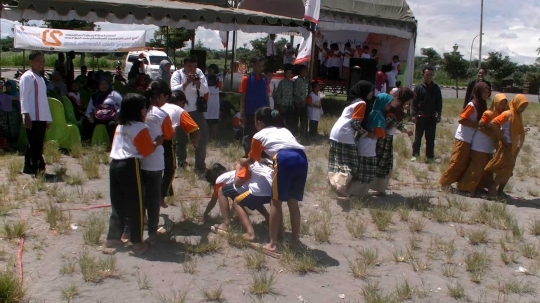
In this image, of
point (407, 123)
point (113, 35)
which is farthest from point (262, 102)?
point (113, 35)

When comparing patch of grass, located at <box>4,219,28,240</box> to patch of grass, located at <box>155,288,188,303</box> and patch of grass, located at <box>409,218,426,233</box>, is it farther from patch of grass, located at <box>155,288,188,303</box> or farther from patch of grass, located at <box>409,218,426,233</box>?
patch of grass, located at <box>409,218,426,233</box>

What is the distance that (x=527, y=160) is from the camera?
38.8 ft

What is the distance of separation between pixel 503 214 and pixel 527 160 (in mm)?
4857

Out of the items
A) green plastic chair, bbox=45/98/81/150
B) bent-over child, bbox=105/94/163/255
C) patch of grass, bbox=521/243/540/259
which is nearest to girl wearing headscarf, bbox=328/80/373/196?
patch of grass, bbox=521/243/540/259

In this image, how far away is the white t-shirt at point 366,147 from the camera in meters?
7.82

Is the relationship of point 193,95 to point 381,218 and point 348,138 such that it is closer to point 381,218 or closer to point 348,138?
point 348,138

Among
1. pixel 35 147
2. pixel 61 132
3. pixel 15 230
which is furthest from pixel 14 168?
pixel 15 230

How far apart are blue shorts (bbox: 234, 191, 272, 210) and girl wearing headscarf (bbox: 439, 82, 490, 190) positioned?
148 inches

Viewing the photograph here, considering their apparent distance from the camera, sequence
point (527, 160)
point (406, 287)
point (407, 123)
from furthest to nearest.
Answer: point (407, 123)
point (527, 160)
point (406, 287)

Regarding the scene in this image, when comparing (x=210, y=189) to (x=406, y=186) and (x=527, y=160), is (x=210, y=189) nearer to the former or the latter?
(x=406, y=186)

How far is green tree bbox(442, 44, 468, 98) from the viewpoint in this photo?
125 ft

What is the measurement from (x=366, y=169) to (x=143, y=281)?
3.77 metres

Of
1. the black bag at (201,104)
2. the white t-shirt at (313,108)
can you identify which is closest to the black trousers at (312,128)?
the white t-shirt at (313,108)

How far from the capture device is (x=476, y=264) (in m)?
5.70
